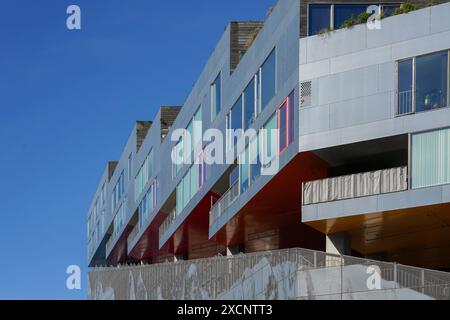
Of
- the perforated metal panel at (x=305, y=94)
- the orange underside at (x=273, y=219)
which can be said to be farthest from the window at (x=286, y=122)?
the orange underside at (x=273, y=219)

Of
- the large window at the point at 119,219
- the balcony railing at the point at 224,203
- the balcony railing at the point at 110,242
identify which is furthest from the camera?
the balcony railing at the point at 110,242

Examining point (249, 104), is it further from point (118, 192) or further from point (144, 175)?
point (118, 192)

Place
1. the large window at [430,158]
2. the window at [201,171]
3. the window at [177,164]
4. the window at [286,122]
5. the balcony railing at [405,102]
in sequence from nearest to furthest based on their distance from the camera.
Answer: the large window at [430,158], the balcony railing at [405,102], the window at [286,122], the window at [201,171], the window at [177,164]

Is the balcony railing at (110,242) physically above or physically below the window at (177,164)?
below

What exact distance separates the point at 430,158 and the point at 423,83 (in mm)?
2409

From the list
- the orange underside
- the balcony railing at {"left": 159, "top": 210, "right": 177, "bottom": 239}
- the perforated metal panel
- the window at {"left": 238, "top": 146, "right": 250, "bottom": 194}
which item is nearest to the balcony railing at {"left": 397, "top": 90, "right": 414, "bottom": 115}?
the perforated metal panel

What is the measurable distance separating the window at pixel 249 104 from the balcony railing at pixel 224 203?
113 inches

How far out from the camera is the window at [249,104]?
49.3 meters

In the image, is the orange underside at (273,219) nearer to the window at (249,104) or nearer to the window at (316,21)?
Result: the window at (249,104)

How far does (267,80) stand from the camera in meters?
47.2

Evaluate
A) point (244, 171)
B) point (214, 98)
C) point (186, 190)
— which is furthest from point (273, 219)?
point (186, 190)

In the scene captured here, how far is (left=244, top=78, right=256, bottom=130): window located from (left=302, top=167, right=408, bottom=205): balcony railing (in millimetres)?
6221

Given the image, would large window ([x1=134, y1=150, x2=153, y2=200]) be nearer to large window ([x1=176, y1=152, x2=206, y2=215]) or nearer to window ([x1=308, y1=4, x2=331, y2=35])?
large window ([x1=176, y1=152, x2=206, y2=215])
